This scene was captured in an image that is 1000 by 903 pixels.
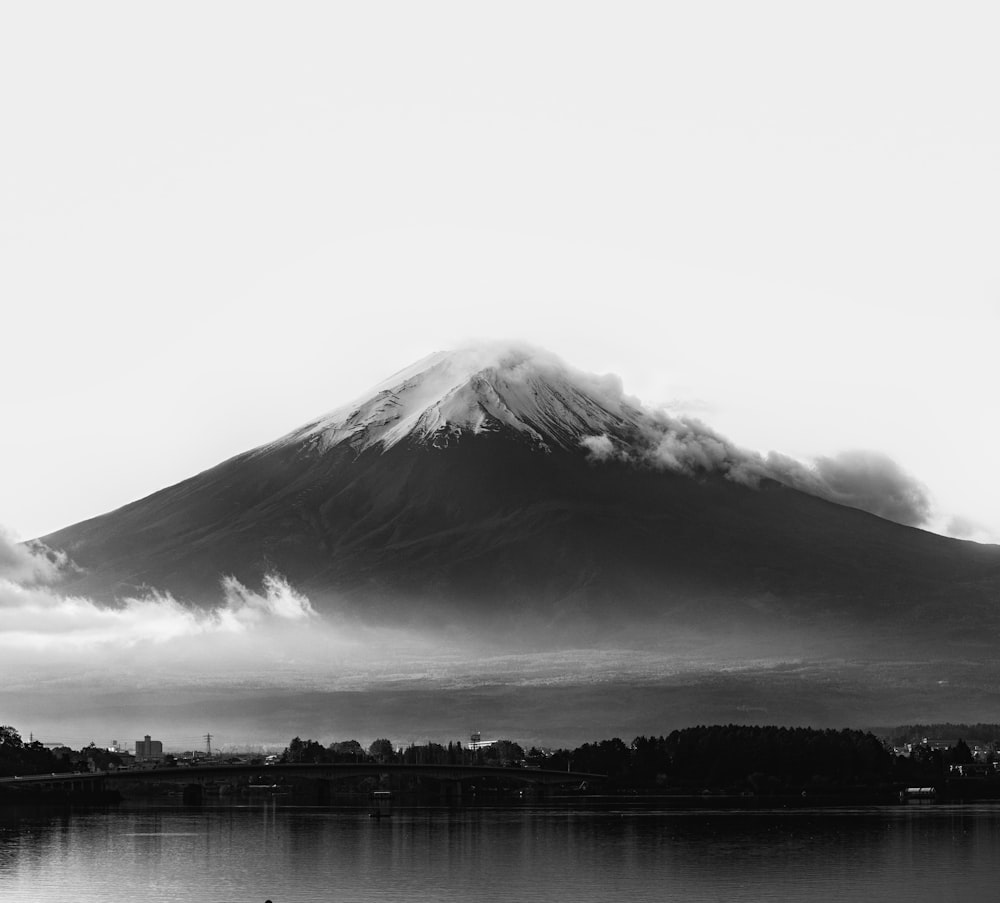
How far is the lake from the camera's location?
62.0 metres

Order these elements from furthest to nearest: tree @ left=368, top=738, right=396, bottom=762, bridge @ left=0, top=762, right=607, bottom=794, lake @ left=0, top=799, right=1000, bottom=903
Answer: tree @ left=368, top=738, right=396, bottom=762 < bridge @ left=0, top=762, right=607, bottom=794 < lake @ left=0, top=799, right=1000, bottom=903

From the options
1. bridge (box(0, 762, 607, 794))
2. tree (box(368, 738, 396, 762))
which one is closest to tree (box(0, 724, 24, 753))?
bridge (box(0, 762, 607, 794))

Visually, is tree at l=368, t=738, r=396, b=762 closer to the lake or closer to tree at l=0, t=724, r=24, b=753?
tree at l=0, t=724, r=24, b=753

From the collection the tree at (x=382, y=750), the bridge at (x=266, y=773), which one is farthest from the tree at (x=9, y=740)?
the tree at (x=382, y=750)

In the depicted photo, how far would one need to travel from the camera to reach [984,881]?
208ft

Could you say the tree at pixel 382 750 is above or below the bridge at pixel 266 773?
above

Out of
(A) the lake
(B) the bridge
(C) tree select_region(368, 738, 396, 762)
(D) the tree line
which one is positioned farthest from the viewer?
(C) tree select_region(368, 738, 396, 762)

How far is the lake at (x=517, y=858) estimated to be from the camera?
6200cm

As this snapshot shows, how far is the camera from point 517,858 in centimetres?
7462

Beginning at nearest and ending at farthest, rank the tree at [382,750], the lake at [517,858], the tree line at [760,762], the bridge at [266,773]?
the lake at [517,858] < the bridge at [266,773] < the tree line at [760,762] < the tree at [382,750]

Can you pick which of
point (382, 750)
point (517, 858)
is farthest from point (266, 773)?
point (517, 858)

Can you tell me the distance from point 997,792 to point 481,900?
328ft

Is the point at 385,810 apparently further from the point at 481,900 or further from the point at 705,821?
the point at 481,900

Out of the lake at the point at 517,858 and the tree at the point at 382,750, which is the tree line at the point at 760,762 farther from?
the lake at the point at 517,858
